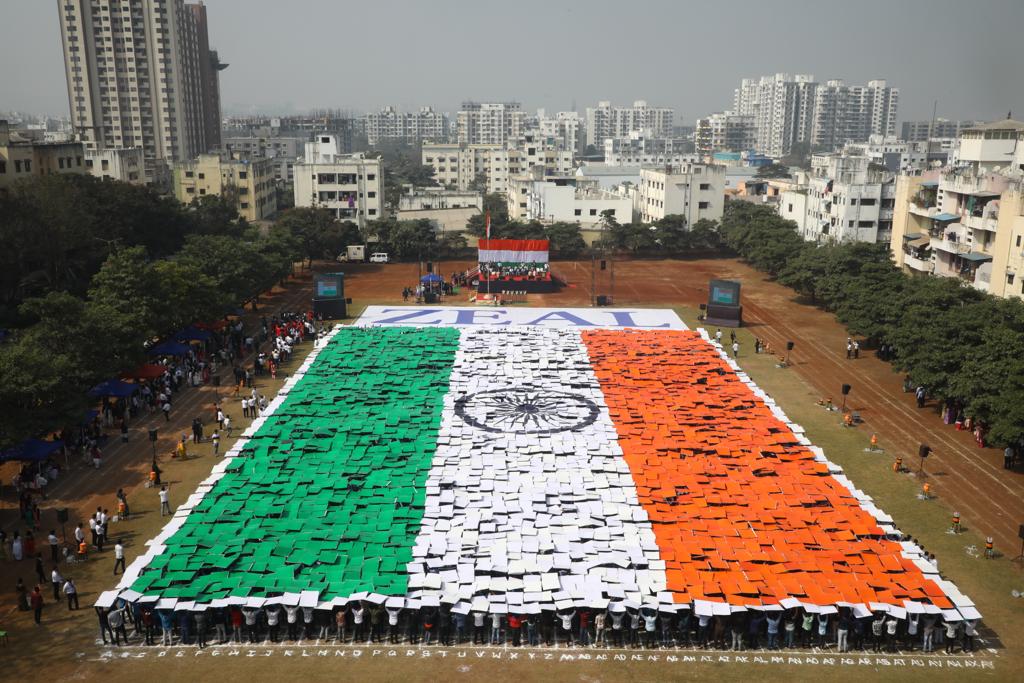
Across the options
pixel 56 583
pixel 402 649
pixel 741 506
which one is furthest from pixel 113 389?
pixel 741 506

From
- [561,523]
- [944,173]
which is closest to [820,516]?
[561,523]

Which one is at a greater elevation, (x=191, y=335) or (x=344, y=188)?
(x=344, y=188)

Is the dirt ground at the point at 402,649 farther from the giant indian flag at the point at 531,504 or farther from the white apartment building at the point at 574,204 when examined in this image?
the white apartment building at the point at 574,204

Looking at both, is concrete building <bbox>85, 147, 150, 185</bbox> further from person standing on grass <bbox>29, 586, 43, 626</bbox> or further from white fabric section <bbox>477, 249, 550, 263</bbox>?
person standing on grass <bbox>29, 586, 43, 626</bbox>

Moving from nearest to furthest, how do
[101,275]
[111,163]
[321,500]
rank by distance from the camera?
[321,500]
[101,275]
[111,163]

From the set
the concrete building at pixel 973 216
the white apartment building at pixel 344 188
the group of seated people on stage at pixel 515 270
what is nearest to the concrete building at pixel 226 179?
the white apartment building at pixel 344 188

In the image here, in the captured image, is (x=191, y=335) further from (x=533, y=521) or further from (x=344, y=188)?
(x=344, y=188)
